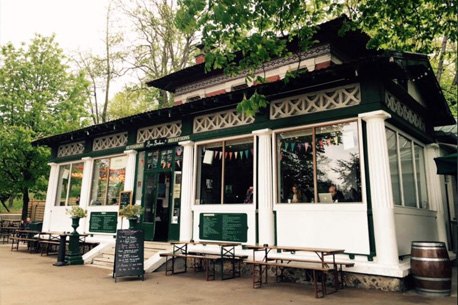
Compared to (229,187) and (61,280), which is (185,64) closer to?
(229,187)

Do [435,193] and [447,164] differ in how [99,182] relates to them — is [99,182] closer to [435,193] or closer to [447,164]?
[447,164]

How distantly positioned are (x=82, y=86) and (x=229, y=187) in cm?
1623

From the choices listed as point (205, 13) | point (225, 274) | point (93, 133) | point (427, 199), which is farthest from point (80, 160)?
point (427, 199)

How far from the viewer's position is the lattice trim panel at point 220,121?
29.4 feet

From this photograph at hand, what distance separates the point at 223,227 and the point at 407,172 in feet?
16.5

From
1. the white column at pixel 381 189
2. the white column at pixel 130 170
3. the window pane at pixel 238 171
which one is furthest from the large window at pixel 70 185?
the white column at pixel 381 189

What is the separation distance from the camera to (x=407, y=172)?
8.59 metres

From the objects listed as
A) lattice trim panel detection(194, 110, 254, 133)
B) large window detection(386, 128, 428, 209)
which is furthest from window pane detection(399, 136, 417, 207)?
lattice trim panel detection(194, 110, 254, 133)

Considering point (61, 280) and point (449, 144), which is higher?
point (449, 144)

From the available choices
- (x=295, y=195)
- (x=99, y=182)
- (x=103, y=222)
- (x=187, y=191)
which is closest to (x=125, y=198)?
(x=103, y=222)

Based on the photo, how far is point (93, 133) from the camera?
496 inches

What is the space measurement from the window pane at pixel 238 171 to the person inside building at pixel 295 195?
46.2 inches

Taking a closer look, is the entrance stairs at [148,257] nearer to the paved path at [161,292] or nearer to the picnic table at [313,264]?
the paved path at [161,292]

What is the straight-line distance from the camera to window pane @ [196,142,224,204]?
9.45 m
